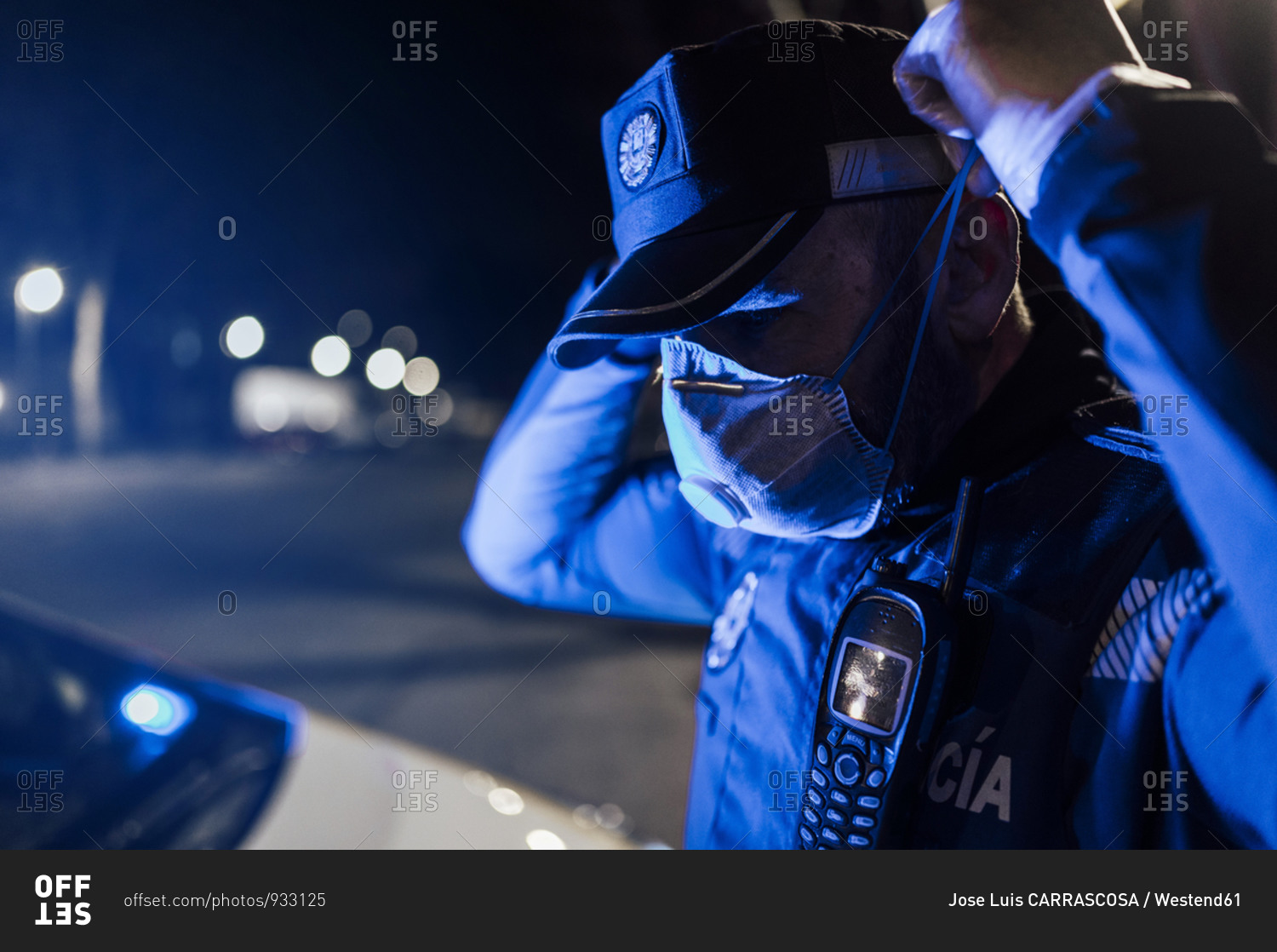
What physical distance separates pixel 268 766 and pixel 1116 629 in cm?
127

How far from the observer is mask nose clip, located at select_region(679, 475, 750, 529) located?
93 centimetres

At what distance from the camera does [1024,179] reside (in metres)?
0.62

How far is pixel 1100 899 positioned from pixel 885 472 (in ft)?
2.08

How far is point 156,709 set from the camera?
126cm

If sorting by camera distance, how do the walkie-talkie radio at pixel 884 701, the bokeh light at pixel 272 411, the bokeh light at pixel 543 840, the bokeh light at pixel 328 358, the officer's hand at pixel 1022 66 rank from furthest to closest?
the bokeh light at pixel 272 411, the bokeh light at pixel 328 358, the bokeh light at pixel 543 840, the walkie-talkie radio at pixel 884 701, the officer's hand at pixel 1022 66

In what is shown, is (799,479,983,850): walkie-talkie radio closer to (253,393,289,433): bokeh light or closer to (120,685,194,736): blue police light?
(120,685,194,736): blue police light

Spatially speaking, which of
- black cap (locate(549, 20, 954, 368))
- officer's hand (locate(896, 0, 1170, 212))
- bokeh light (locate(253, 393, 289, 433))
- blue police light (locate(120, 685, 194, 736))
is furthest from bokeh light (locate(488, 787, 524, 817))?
bokeh light (locate(253, 393, 289, 433))

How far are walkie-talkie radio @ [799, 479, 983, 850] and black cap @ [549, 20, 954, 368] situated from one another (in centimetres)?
37

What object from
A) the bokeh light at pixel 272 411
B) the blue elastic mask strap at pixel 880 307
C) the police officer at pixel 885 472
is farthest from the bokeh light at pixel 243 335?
the bokeh light at pixel 272 411

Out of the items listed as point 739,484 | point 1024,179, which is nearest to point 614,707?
point 739,484

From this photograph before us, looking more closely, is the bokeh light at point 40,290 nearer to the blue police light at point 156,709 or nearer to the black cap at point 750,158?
the blue police light at point 156,709

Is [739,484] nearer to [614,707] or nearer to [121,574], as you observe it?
[614,707]

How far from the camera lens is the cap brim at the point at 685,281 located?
0.81 metres

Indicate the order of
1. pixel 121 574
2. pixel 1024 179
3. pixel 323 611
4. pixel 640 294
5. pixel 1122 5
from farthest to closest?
pixel 323 611
pixel 121 574
pixel 1122 5
pixel 640 294
pixel 1024 179
